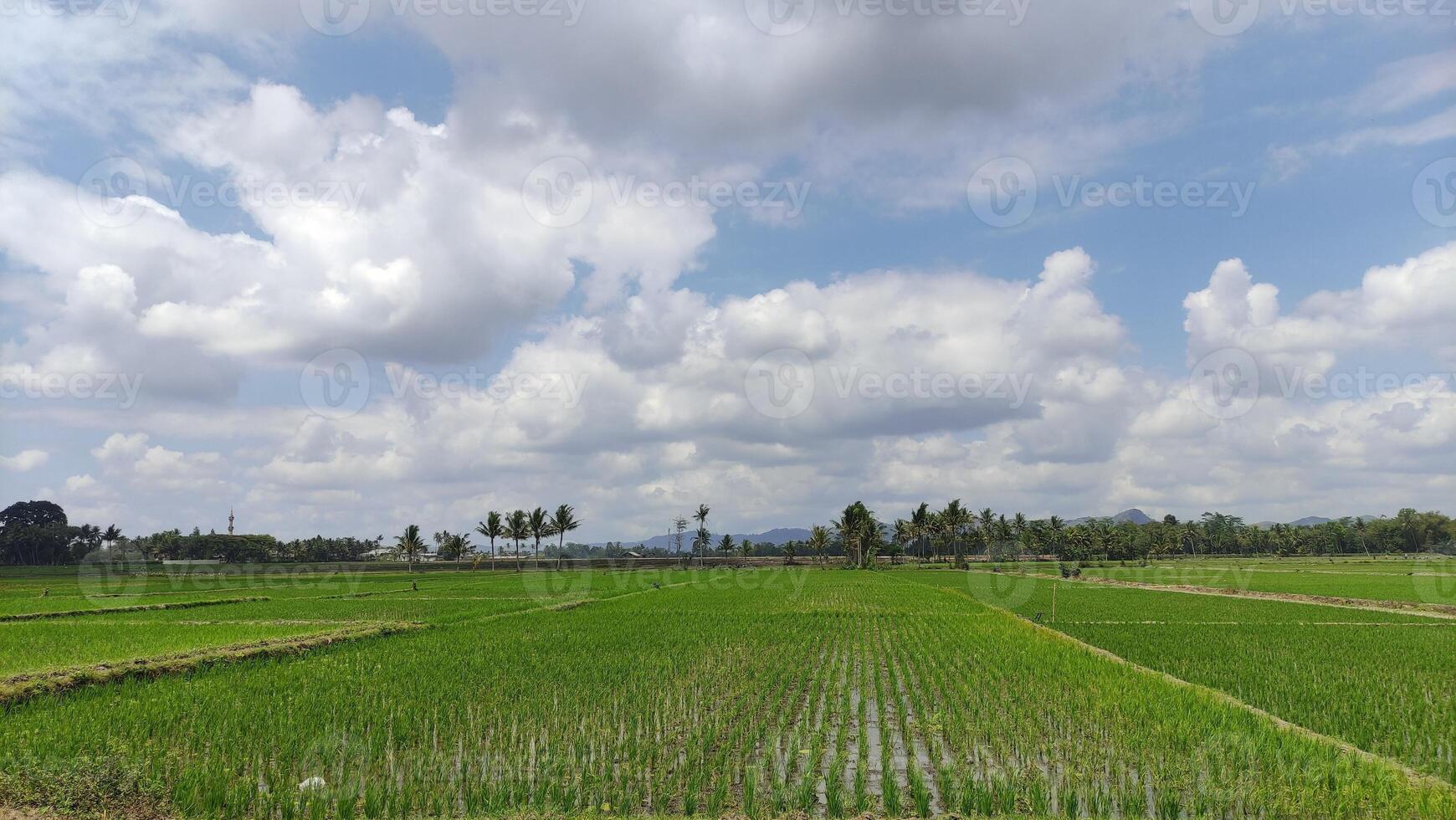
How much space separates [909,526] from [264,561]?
80106 millimetres

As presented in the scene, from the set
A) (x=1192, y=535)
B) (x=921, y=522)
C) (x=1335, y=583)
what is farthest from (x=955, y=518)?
(x=1192, y=535)

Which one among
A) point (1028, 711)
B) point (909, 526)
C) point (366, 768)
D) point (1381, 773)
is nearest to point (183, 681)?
point (366, 768)

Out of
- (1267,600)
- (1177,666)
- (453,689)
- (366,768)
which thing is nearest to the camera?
(366,768)

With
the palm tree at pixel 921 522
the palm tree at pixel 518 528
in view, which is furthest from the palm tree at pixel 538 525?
the palm tree at pixel 921 522

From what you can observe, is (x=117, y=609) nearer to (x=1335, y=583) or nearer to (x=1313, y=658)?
(x=1313, y=658)

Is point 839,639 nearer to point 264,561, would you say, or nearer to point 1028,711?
point 1028,711

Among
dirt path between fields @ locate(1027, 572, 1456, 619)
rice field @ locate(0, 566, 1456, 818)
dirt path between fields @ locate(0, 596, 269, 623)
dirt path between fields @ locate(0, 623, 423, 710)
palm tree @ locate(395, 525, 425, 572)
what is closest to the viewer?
rice field @ locate(0, 566, 1456, 818)

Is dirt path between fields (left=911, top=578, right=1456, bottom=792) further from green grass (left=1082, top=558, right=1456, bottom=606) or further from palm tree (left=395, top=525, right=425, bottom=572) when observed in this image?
palm tree (left=395, top=525, right=425, bottom=572)

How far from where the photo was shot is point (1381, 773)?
7.84 m

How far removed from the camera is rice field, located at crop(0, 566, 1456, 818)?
291 inches

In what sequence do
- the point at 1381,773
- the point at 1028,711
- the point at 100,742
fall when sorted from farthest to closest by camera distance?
the point at 1028,711 < the point at 100,742 < the point at 1381,773

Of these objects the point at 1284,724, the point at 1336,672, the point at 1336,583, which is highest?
the point at 1284,724

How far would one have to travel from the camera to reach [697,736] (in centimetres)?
969

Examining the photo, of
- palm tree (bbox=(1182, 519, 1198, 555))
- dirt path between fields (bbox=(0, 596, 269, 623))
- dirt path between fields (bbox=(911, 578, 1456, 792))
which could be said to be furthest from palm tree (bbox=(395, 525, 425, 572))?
palm tree (bbox=(1182, 519, 1198, 555))
